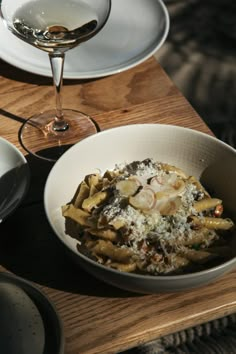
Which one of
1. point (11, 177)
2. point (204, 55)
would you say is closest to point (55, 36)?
point (11, 177)

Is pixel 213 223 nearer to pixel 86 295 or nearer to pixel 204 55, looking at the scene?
pixel 86 295

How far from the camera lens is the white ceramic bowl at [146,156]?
861 mm

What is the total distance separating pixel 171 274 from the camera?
2.49 feet

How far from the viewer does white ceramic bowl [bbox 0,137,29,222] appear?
854mm

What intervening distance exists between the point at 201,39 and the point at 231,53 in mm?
129

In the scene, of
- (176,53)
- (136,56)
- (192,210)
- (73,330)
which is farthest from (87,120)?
(176,53)

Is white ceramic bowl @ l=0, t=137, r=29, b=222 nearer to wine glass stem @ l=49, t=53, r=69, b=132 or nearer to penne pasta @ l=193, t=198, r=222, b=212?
wine glass stem @ l=49, t=53, r=69, b=132

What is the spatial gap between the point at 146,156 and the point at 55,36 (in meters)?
0.22

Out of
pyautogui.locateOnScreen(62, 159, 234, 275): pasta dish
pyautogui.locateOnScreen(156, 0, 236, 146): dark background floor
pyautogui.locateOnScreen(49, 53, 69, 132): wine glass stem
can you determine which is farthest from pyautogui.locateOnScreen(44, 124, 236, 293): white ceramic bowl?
pyautogui.locateOnScreen(156, 0, 236, 146): dark background floor

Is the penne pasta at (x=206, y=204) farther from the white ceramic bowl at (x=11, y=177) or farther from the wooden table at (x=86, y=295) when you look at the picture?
the white ceramic bowl at (x=11, y=177)

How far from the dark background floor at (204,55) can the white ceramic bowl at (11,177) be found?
101cm

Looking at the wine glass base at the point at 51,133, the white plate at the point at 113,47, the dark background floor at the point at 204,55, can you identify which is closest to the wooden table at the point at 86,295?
the wine glass base at the point at 51,133

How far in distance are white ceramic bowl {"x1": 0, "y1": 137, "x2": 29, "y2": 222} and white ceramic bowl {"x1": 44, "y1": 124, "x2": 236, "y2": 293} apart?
2.2 inches

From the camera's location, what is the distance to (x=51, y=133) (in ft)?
3.37
